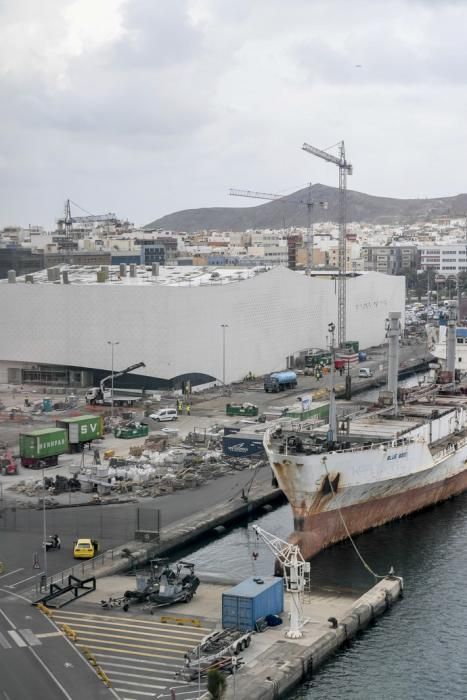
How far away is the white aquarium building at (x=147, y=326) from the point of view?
4809cm

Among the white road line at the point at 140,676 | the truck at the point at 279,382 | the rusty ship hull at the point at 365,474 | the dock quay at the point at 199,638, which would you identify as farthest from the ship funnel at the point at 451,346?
the white road line at the point at 140,676

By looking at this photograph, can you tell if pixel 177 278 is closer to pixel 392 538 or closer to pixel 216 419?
pixel 216 419

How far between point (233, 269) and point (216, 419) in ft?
76.6

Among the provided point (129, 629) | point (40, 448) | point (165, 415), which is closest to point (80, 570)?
point (129, 629)

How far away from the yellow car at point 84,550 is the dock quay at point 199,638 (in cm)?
136

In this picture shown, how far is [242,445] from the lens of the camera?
33.5m

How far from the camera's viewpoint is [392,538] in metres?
26.6

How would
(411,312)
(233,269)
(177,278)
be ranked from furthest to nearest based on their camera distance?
(411,312), (233,269), (177,278)

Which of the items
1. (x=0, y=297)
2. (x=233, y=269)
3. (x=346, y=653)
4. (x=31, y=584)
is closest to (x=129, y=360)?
(x=0, y=297)

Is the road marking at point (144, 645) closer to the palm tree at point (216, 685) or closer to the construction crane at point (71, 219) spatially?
the palm tree at point (216, 685)

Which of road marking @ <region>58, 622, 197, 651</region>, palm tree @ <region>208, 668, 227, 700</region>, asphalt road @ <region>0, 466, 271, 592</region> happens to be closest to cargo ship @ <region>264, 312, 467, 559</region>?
asphalt road @ <region>0, 466, 271, 592</region>

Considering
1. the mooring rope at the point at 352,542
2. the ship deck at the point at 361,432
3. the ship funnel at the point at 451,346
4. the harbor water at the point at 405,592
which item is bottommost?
the harbor water at the point at 405,592

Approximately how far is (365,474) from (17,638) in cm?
1042

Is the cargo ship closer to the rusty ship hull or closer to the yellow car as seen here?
the rusty ship hull
